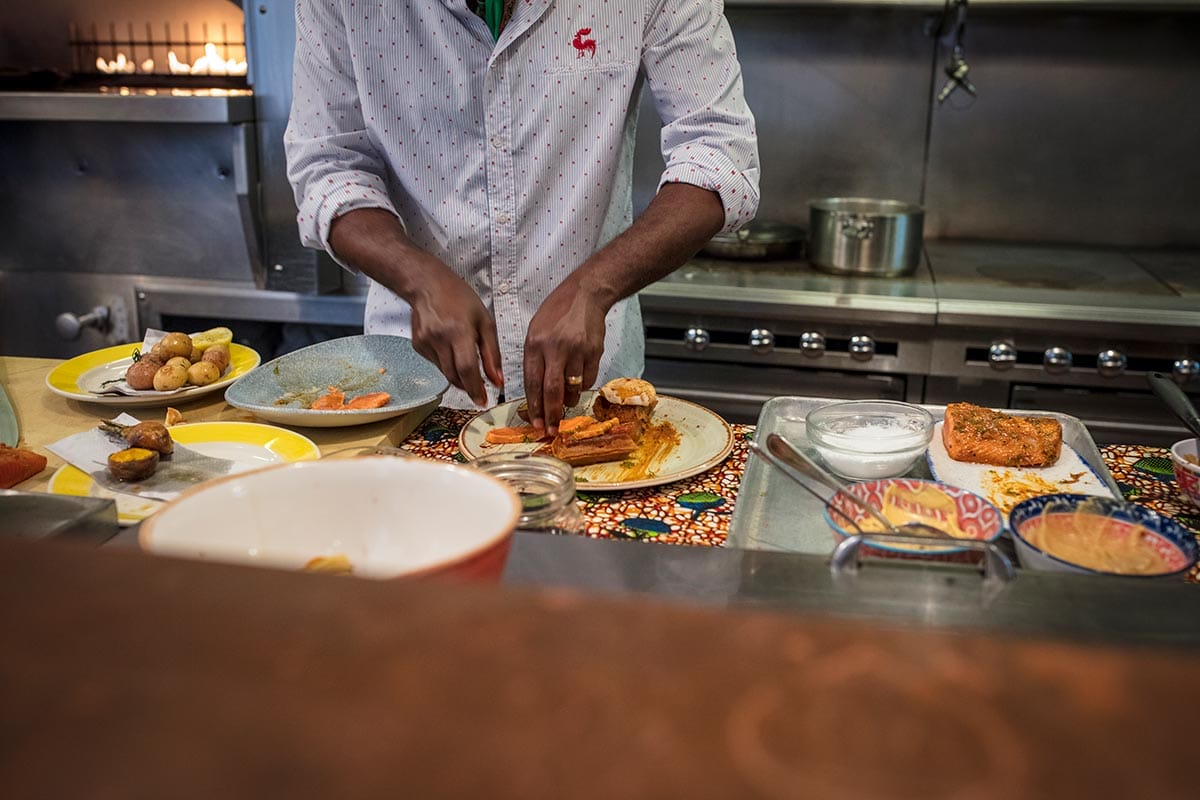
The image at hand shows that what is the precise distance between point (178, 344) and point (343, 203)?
0.39 m

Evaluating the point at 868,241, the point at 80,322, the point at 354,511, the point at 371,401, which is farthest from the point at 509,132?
the point at 80,322

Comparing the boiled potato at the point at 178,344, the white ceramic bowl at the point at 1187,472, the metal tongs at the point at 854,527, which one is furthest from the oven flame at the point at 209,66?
the white ceramic bowl at the point at 1187,472

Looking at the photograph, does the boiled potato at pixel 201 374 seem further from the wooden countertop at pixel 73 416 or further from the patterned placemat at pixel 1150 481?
the patterned placemat at pixel 1150 481

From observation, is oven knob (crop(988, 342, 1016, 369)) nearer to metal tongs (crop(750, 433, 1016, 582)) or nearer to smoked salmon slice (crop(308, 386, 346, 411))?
metal tongs (crop(750, 433, 1016, 582))

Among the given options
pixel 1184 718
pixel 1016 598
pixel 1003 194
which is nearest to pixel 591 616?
pixel 1184 718

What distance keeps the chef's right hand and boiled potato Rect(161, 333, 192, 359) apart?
1.60ft

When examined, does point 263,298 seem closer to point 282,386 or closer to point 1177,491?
point 282,386

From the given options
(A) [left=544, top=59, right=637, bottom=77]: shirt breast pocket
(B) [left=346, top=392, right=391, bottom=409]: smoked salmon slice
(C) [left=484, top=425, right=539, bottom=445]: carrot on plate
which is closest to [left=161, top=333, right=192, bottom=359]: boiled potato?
(B) [left=346, top=392, right=391, bottom=409]: smoked salmon slice

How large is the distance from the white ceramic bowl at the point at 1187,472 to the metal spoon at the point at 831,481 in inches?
15.1

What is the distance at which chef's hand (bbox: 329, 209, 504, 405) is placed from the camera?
1551 mm

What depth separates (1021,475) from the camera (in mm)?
1390

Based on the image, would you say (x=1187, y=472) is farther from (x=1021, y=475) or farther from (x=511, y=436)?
(x=511, y=436)

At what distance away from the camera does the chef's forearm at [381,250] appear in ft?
5.64

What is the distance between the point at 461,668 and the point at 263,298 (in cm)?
331
